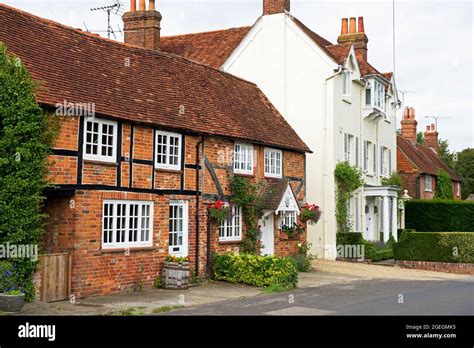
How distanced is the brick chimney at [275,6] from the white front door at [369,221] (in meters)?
11.0

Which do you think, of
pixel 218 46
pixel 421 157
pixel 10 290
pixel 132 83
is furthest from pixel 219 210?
pixel 421 157

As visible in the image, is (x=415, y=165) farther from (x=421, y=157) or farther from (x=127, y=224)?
(x=127, y=224)

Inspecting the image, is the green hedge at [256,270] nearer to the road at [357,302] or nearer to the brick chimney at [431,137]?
the road at [357,302]

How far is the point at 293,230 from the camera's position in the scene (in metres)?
24.4

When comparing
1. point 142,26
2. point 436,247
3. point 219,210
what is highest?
point 142,26

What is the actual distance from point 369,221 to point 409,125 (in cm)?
2013

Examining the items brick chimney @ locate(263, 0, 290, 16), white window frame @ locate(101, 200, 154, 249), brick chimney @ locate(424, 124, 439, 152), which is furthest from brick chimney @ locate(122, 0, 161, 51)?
brick chimney @ locate(424, 124, 439, 152)

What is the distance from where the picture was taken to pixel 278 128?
82.9ft

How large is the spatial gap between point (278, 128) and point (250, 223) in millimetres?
4962

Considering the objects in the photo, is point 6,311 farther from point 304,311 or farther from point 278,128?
point 278,128

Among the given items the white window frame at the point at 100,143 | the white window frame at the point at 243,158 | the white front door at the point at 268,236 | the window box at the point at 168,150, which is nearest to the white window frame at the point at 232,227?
the white window frame at the point at 243,158

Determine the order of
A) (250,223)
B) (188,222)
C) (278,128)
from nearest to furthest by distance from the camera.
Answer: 1. (188,222)
2. (250,223)
3. (278,128)
